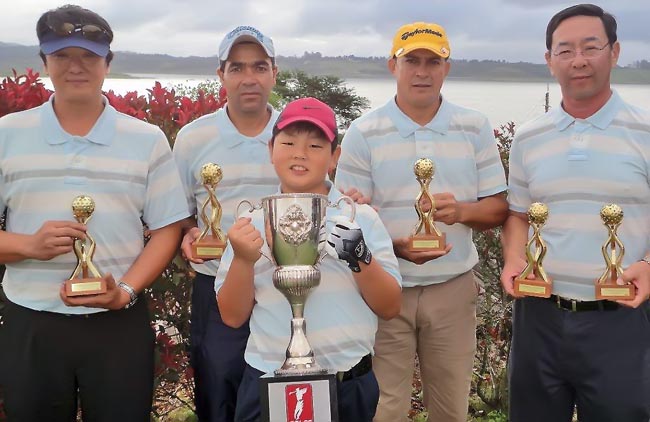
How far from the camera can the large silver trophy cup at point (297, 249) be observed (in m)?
2.20

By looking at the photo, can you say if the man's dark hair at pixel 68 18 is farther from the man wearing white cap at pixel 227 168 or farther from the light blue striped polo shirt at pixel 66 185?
the man wearing white cap at pixel 227 168

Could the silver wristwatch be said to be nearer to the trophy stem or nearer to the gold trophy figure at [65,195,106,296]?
the gold trophy figure at [65,195,106,296]

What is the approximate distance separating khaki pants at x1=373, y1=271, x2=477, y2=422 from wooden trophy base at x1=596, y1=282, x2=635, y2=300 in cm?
80

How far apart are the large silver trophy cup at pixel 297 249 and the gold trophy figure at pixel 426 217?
2.52ft

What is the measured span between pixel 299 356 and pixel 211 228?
96cm

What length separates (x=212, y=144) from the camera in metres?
3.18

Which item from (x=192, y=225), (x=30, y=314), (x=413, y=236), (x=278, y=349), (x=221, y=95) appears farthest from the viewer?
(x=221, y=95)

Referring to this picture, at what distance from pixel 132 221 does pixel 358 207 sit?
2.97 feet

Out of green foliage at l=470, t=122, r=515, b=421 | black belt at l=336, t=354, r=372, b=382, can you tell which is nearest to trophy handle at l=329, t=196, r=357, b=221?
black belt at l=336, t=354, r=372, b=382

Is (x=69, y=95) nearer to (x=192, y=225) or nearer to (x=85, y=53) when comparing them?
(x=85, y=53)

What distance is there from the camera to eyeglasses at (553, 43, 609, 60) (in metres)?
2.82

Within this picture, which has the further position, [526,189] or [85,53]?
[526,189]

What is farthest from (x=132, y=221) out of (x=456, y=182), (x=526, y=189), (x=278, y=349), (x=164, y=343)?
(x=526, y=189)

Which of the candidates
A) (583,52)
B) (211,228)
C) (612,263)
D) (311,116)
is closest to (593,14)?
(583,52)
